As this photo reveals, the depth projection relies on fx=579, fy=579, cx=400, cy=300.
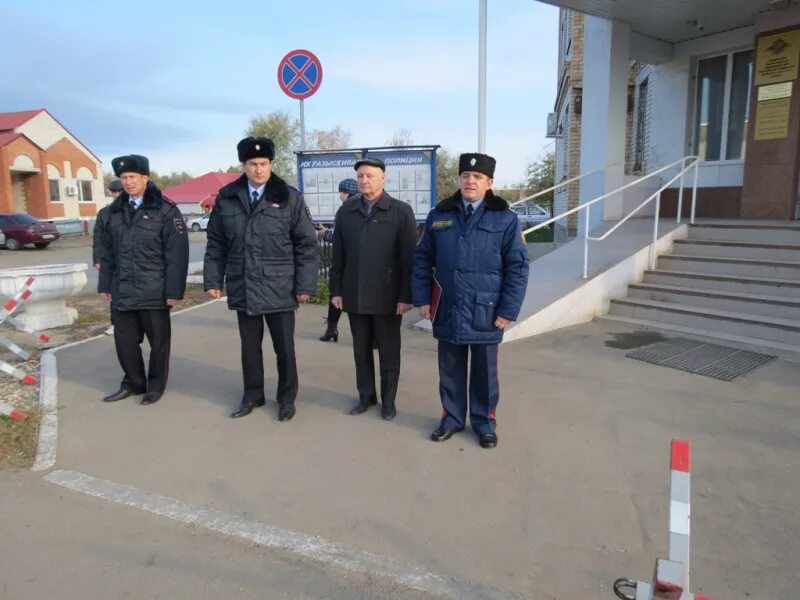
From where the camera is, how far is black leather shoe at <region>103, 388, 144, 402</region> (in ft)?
15.5

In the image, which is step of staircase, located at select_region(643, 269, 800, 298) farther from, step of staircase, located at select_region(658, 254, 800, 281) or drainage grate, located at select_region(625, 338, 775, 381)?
drainage grate, located at select_region(625, 338, 775, 381)

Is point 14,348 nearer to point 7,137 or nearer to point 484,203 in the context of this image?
point 484,203

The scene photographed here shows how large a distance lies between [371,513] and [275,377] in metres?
2.54

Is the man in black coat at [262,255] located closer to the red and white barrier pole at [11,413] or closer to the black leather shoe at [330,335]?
the red and white barrier pole at [11,413]

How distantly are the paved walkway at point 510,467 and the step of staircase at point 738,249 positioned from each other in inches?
77.1

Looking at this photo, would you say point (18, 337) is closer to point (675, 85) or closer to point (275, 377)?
point (275, 377)

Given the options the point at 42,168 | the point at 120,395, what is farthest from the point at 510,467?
the point at 42,168

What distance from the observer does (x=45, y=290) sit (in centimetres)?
735

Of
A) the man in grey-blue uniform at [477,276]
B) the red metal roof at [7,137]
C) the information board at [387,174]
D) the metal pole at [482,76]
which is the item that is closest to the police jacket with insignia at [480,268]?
the man in grey-blue uniform at [477,276]

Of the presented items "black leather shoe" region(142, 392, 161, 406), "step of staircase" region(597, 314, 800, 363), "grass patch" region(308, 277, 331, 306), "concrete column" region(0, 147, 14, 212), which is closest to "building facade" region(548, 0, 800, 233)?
"step of staircase" region(597, 314, 800, 363)

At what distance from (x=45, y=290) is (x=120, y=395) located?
352cm

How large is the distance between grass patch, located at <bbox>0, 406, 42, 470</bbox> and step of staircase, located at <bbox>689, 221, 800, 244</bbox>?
24.4 ft

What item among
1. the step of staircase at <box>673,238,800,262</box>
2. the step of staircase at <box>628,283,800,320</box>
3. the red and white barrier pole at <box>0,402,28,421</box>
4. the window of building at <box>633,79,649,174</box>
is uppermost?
the window of building at <box>633,79,649,174</box>

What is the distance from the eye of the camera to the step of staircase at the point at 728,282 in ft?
19.7
